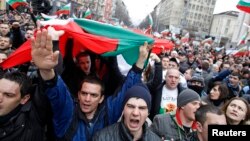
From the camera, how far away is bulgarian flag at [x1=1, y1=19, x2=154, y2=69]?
372 centimetres

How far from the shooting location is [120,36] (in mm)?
4039

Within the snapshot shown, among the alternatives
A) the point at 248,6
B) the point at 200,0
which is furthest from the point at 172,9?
the point at 248,6

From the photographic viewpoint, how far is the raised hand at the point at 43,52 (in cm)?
246

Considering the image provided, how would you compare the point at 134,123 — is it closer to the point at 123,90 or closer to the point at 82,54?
the point at 123,90

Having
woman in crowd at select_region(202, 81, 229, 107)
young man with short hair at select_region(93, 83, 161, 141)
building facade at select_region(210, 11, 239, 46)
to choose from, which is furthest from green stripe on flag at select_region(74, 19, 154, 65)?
building facade at select_region(210, 11, 239, 46)

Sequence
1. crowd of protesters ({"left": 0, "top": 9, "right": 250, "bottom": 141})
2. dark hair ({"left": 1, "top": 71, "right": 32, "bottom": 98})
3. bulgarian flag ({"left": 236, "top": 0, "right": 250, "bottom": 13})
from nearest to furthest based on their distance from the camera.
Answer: crowd of protesters ({"left": 0, "top": 9, "right": 250, "bottom": 141}) → dark hair ({"left": 1, "top": 71, "right": 32, "bottom": 98}) → bulgarian flag ({"left": 236, "top": 0, "right": 250, "bottom": 13})

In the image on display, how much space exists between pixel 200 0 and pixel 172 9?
500 inches

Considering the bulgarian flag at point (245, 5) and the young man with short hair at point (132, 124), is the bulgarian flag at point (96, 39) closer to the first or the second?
the young man with short hair at point (132, 124)

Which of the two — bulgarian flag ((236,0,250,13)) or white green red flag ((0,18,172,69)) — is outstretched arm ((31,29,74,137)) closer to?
white green red flag ((0,18,172,69))

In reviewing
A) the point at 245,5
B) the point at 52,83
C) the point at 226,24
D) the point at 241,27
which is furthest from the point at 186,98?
the point at 226,24

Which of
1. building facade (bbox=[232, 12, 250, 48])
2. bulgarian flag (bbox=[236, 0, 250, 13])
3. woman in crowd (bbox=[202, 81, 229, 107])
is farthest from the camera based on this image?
building facade (bbox=[232, 12, 250, 48])

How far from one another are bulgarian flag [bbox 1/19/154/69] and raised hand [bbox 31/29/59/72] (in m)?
1.18

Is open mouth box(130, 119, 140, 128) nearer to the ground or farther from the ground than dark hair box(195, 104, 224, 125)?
nearer to the ground

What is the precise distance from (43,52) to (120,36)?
167 cm
